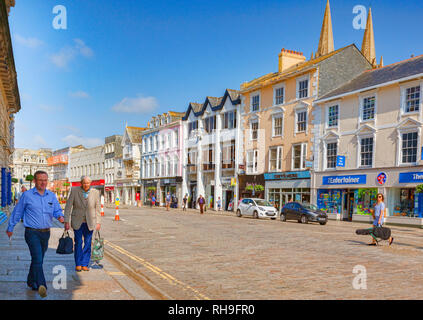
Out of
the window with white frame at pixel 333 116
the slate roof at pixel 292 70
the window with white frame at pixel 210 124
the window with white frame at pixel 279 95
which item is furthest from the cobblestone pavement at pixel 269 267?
the window with white frame at pixel 210 124

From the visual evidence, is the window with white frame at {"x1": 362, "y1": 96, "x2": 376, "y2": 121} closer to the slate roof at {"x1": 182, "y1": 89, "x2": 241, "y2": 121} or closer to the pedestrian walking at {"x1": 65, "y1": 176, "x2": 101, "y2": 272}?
the slate roof at {"x1": 182, "y1": 89, "x2": 241, "y2": 121}

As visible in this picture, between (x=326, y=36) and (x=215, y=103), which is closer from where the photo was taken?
(x=215, y=103)

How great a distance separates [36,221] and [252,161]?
1370 inches

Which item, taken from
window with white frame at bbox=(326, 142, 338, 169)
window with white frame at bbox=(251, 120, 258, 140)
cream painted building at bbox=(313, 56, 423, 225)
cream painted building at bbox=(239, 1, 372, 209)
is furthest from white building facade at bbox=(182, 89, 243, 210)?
cream painted building at bbox=(313, 56, 423, 225)

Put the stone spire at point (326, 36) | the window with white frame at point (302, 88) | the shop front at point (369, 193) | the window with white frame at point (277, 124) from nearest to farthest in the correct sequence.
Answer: the shop front at point (369, 193) < the window with white frame at point (302, 88) < the window with white frame at point (277, 124) < the stone spire at point (326, 36)

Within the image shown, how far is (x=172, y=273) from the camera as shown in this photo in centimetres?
829

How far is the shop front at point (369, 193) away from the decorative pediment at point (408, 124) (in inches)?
104

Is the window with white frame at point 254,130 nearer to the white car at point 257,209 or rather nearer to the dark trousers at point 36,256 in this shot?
the white car at point 257,209

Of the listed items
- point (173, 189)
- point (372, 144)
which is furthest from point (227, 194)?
point (372, 144)

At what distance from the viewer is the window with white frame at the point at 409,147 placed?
26047 millimetres

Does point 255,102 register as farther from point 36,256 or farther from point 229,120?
point 36,256

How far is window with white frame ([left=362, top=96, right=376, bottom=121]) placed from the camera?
2902cm

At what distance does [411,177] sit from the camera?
2592 centimetres

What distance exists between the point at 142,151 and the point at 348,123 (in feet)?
134
